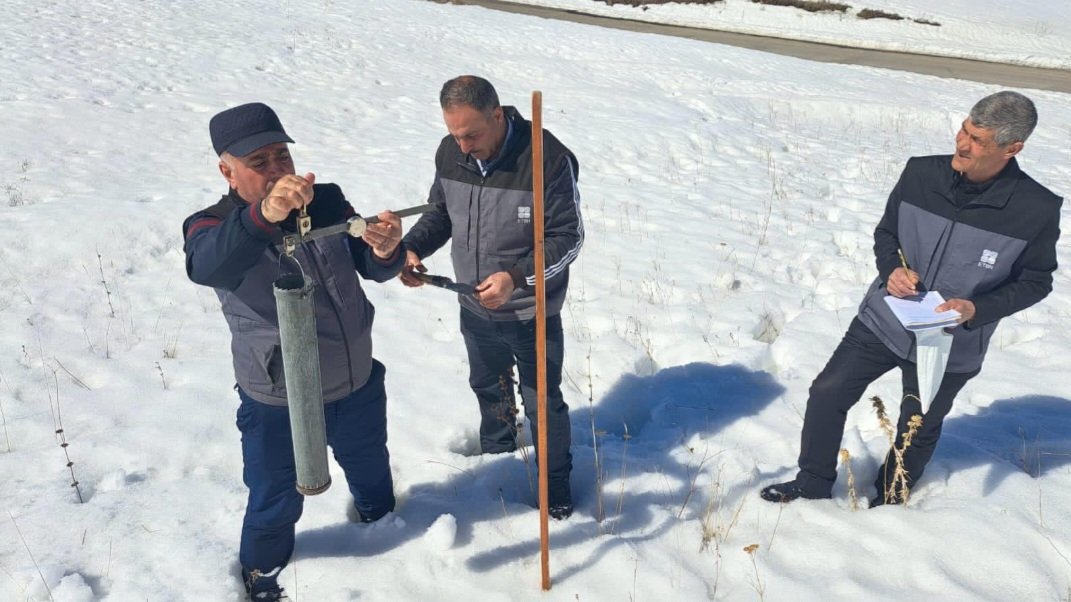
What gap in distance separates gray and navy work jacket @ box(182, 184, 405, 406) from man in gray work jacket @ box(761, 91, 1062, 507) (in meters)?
2.23

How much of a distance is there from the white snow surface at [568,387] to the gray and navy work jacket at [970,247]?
37.5 inches

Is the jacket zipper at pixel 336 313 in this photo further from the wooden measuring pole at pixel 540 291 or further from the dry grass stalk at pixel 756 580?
the dry grass stalk at pixel 756 580

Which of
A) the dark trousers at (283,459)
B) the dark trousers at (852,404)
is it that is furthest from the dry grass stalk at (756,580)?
the dark trousers at (283,459)

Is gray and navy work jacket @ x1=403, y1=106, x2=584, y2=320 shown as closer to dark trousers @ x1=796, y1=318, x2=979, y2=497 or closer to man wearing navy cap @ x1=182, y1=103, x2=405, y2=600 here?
man wearing navy cap @ x1=182, y1=103, x2=405, y2=600

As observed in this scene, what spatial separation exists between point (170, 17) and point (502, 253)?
15.7 m

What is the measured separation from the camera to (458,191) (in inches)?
141

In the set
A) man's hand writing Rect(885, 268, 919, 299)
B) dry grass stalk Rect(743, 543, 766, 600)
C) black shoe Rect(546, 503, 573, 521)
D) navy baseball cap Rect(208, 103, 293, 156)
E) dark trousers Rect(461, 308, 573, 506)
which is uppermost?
navy baseball cap Rect(208, 103, 293, 156)

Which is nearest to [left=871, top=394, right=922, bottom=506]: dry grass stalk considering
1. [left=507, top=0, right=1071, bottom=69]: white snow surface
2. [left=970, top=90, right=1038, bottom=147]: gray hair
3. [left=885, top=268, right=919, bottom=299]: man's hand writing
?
[left=885, top=268, right=919, bottom=299]: man's hand writing

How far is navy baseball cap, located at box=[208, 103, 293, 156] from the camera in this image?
8.02ft

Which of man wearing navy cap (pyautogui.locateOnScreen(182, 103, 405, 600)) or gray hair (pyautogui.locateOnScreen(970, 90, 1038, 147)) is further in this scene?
gray hair (pyautogui.locateOnScreen(970, 90, 1038, 147))

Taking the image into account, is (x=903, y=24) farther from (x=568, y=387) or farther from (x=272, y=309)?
(x=272, y=309)

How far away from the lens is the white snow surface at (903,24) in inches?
960

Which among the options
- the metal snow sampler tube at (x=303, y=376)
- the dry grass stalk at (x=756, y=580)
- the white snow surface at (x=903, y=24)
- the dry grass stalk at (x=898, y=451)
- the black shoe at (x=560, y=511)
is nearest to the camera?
the metal snow sampler tube at (x=303, y=376)

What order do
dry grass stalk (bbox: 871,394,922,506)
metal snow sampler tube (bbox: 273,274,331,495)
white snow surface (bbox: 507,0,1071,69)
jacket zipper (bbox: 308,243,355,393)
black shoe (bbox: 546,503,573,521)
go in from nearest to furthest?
metal snow sampler tube (bbox: 273,274,331,495) < jacket zipper (bbox: 308,243,355,393) < dry grass stalk (bbox: 871,394,922,506) < black shoe (bbox: 546,503,573,521) < white snow surface (bbox: 507,0,1071,69)
